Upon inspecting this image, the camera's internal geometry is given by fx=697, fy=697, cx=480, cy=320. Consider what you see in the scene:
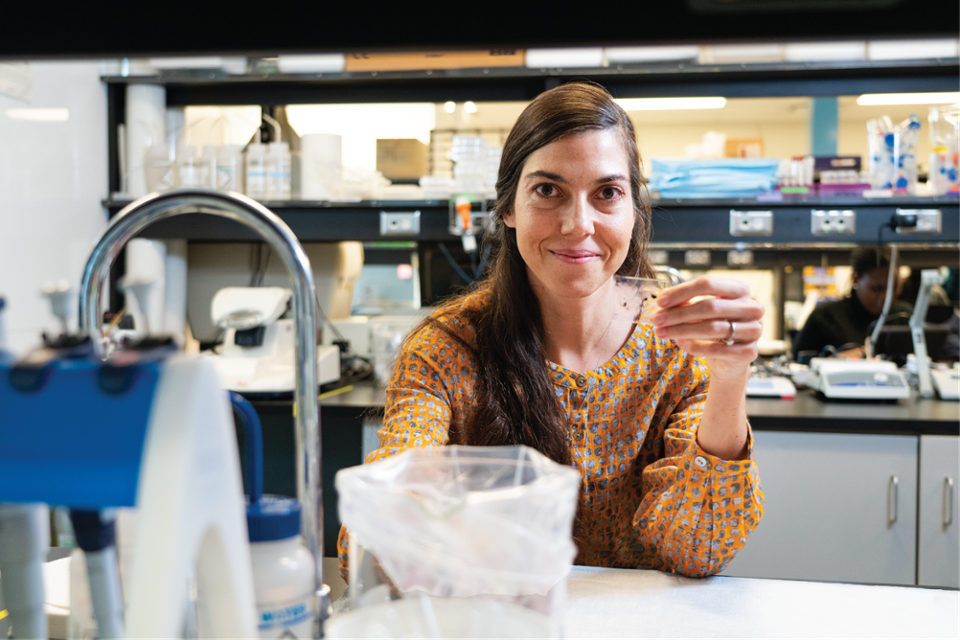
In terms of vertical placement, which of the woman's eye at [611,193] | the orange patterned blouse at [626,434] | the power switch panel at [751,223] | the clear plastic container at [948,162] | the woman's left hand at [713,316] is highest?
the clear plastic container at [948,162]

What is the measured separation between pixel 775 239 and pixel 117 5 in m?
2.61

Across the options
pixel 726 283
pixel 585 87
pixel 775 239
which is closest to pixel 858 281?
pixel 775 239

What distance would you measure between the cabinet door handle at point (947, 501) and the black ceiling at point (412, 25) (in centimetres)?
222

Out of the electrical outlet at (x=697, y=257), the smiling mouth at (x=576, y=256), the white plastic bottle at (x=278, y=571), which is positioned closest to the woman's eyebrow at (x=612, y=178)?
the smiling mouth at (x=576, y=256)

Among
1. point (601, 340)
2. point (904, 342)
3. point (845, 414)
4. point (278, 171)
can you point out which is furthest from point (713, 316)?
point (904, 342)

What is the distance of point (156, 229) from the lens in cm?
291

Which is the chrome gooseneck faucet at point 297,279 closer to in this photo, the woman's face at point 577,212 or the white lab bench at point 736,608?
the white lab bench at point 736,608

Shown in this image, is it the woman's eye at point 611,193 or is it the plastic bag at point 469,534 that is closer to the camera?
the plastic bag at point 469,534

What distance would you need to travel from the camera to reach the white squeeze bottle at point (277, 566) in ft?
1.70

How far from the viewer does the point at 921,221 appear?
2.58 meters

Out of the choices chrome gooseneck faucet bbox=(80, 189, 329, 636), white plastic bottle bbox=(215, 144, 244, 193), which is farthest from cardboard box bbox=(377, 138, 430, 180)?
chrome gooseneck faucet bbox=(80, 189, 329, 636)

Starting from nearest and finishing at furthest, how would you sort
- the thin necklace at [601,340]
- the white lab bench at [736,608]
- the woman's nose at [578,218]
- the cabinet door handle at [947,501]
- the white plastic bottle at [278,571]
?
the white plastic bottle at [278,571] → the white lab bench at [736,608] → the woman's nose at [578,218] → the thin necklace at [601,340] → the cabinet door handle at [947,501]

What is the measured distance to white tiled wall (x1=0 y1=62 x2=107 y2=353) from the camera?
2242 mm

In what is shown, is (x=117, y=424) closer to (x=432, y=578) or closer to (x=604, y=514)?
(x=432, y=578)
